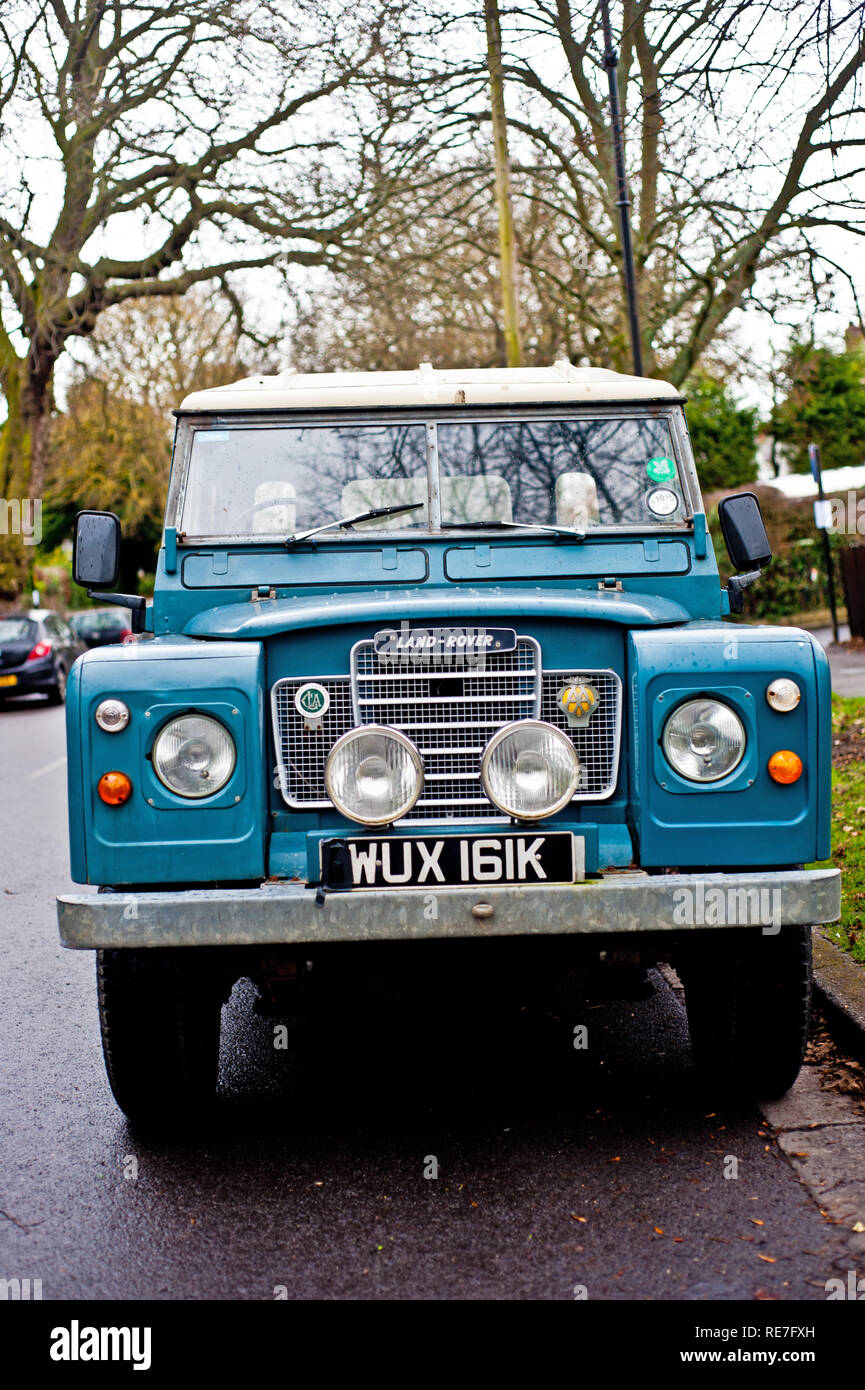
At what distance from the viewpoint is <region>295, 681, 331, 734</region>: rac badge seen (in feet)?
13.2

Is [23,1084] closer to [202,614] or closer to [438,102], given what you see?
[202,614]

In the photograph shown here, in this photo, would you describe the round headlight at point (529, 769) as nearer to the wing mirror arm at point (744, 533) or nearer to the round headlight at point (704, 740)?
the round headlight at point (704, 740)

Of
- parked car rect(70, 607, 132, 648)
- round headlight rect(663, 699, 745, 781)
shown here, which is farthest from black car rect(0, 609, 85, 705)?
round headlight rect(663, 699, 745, 781)

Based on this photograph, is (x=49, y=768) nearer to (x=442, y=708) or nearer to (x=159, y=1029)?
(x=159, y=1029)

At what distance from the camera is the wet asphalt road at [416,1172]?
325 centimetres

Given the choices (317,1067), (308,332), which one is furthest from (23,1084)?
(308,332)

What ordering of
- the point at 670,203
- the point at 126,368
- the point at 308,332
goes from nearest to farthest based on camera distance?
the point at 670,203 → the point at 308,332 → the point at 126,368

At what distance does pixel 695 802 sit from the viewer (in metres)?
3.87

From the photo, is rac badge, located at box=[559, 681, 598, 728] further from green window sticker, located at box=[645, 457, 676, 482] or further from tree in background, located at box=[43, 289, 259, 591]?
tree in background, located at box=[43, 289, 259, 591]

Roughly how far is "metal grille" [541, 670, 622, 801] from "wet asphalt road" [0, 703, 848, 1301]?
668 millimetres

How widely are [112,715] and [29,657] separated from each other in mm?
19653

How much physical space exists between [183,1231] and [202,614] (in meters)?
2.02

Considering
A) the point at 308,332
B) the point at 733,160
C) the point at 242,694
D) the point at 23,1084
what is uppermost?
the point at 308,332

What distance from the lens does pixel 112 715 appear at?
3.82 meters
